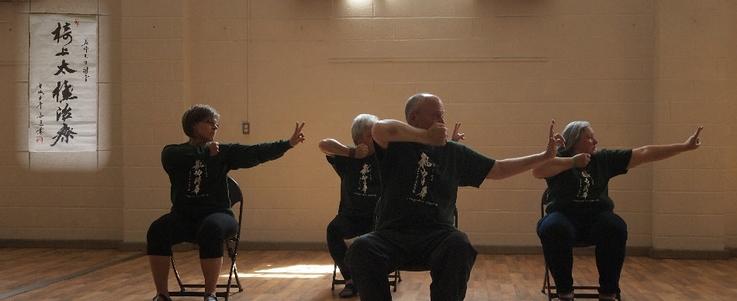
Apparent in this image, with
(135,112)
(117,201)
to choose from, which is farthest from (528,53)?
(117,201)

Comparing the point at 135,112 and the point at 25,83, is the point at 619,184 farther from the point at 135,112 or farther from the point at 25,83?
the point at 25,83

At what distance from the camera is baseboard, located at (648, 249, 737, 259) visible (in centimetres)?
633

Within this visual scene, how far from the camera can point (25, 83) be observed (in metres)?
7.09

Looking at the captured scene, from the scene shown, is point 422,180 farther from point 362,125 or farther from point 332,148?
point 362,125

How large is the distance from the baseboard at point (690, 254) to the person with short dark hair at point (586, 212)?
258cm

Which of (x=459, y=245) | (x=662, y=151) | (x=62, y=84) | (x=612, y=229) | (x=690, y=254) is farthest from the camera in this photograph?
(x=62, y=84)

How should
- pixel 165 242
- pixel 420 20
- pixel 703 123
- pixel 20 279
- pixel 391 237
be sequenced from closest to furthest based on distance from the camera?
pixel 391 237
pixel 165 242
pixel 20 279
pixel 703 123
pixel 420 20

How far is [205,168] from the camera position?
4.13m

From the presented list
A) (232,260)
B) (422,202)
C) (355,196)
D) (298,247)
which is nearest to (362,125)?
(355,196)

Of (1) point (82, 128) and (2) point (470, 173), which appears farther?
(1) point (82, 128)

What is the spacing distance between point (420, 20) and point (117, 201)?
3.23 metres

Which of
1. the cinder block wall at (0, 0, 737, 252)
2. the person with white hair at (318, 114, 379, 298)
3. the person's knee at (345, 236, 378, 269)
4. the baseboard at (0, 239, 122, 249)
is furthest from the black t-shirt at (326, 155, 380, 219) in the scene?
the baseboard at (0, 239, 122, 249)

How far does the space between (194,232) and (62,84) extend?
12.0 ft

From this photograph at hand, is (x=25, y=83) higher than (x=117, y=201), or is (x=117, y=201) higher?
(x=25, y=83)
